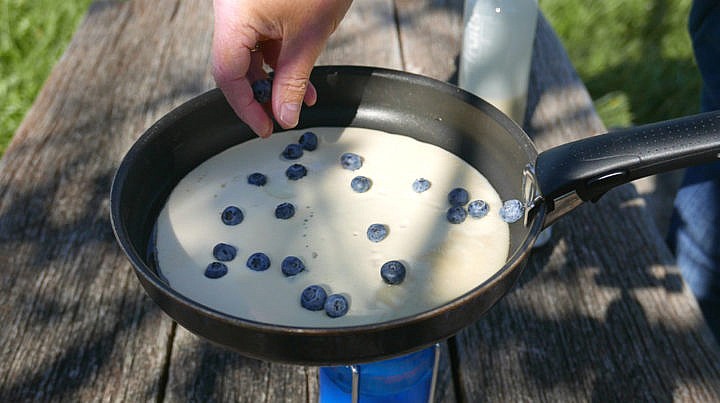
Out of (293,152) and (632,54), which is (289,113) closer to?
(293,152)

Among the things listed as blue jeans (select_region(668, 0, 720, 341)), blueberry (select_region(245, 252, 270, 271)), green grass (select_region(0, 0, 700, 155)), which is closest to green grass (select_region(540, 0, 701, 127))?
green grass (select_region(0, 0, 700, 155))

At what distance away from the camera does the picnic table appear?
1.10 meters

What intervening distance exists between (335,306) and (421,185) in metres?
0.26

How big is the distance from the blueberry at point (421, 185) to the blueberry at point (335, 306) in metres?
0.24

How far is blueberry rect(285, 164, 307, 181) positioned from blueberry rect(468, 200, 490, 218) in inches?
9.7

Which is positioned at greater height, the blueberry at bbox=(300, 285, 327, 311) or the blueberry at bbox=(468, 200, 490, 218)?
the blueberry at bbox=(300, 285, 327, 311)

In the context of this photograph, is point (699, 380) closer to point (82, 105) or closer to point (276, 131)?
point (276, 131)

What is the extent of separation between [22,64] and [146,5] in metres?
1.11

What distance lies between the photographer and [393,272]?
2.92 feet

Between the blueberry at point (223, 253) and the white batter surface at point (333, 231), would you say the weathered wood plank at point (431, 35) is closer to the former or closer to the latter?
the white batter surface at point (333, 231)

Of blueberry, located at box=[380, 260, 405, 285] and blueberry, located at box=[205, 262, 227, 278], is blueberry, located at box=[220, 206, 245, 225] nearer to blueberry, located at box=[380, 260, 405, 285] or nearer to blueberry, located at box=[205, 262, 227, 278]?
blueberry, located at box=[205, 262, 227, 278]

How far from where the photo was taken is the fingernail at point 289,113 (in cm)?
98

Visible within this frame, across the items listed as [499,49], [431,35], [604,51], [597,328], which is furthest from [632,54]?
[597,328]

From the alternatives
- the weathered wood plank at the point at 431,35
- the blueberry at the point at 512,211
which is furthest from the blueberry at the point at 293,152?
the weathered wood plank at the point at 431,35
